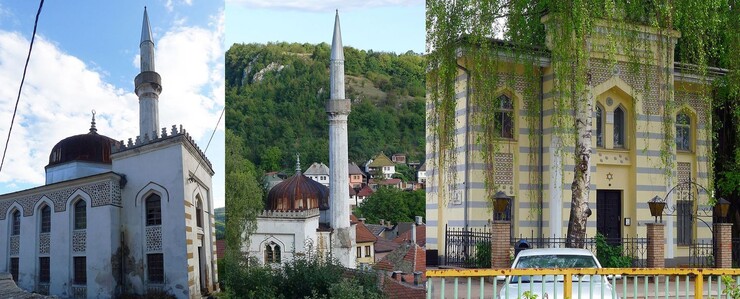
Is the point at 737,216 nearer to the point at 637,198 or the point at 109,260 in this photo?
the point at 637,198

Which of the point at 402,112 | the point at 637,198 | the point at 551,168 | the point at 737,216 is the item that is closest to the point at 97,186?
the point at 402,112

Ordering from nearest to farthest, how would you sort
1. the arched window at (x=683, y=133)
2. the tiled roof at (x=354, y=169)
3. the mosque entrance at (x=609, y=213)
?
1. the tiled roof at (x=354, y=169)
2. the mosque entrance at (x=609, y=213)
3. the arched window at (x=683, y=133)

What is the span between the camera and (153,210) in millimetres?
4848

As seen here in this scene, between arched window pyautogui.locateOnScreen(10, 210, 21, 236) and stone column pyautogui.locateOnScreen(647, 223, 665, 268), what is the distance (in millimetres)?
17837

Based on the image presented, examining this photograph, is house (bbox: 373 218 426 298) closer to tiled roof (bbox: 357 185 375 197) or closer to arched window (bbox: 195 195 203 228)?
tiled roof (bbox: 357 185 375 197)

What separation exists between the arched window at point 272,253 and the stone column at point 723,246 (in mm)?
18160

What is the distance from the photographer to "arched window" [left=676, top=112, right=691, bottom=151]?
23.9m

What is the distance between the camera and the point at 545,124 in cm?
2150

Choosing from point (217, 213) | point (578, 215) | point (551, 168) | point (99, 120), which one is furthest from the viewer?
point (551, 168)

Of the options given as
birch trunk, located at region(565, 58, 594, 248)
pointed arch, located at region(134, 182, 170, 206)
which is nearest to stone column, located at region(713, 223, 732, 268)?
birch trunk, located at region(565, 58, 594, 248)

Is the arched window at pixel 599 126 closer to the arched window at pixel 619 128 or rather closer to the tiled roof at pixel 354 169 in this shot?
the arched window at pixel 619 128

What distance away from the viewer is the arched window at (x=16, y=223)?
16.1 feet

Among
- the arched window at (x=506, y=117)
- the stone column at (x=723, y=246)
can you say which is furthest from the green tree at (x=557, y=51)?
the stone column at (x=723, y=246)

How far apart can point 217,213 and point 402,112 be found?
69.0 inches
